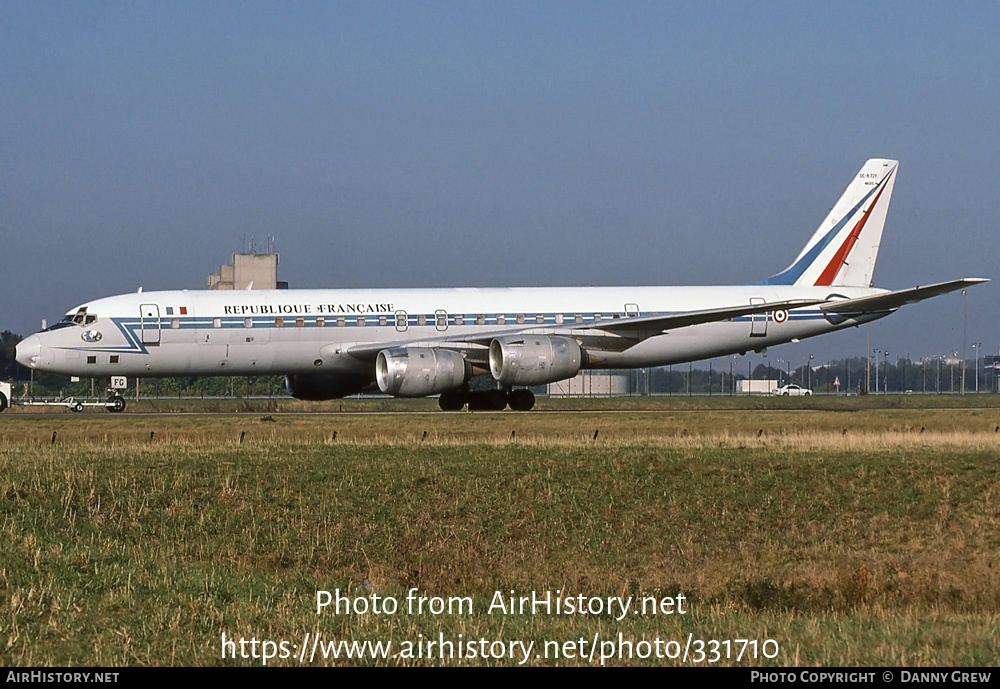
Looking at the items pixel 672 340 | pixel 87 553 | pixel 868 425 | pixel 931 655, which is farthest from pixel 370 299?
pixel 931 655

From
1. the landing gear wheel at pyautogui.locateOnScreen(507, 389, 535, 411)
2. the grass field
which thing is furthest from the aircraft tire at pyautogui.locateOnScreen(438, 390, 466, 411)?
the grass field

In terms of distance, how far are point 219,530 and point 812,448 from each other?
12227mm

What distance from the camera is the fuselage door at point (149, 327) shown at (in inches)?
1495

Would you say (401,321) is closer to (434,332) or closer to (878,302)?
(434,332)

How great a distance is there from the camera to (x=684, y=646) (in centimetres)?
1205

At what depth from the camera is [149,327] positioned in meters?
38.0

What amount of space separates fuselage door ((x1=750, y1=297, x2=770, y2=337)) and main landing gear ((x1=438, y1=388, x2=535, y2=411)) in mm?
7377

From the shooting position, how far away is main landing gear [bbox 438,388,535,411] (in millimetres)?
40406

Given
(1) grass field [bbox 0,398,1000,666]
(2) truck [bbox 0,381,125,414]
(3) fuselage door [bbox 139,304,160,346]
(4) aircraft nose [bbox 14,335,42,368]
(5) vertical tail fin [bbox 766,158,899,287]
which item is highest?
(5) vertical tail fin [bbox 766,158,899,287]

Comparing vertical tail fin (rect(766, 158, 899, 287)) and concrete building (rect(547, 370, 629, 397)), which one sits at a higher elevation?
vertical tail fin (rect(766, 158, 899, 287))

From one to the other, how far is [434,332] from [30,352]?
1150 cm

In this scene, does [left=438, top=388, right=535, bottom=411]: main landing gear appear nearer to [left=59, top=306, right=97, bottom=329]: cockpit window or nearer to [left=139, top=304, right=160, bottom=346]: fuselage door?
[left=139, top=304, right=160, bottom=346]: fuselage door

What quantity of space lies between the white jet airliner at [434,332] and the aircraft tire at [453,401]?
5 centimetres

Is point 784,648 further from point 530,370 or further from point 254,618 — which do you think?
point 530,370
